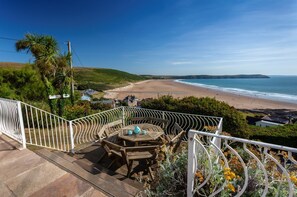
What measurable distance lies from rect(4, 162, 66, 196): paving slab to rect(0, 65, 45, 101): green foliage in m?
7.84

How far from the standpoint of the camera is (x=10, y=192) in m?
2.36

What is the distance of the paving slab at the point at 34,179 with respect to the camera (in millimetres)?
2428

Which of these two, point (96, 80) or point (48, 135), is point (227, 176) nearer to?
point (48, 135)

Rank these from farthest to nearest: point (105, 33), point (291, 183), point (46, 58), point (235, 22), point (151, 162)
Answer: point (105, 33), point (235, 22), point (46, 58), point (151, 162), point (291, 183)

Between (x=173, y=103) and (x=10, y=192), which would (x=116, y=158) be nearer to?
(x=10, y=192)

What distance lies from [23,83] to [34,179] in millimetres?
9228

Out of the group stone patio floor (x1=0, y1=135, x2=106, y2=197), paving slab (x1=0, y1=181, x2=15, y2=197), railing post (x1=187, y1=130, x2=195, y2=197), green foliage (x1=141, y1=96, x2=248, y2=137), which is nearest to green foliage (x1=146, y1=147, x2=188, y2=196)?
railing post (x1=187, y1=130, x2=195, y2=197)

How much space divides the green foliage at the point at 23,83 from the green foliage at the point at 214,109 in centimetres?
778

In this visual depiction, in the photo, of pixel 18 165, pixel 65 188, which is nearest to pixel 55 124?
pixel 18 165

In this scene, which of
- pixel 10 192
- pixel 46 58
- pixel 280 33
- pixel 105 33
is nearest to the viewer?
pixel 10 192

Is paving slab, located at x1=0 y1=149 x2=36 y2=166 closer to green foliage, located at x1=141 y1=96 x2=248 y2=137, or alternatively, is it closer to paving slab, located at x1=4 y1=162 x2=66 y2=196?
paving slab, located at x1=4 y1=162 x2=66 y2=196

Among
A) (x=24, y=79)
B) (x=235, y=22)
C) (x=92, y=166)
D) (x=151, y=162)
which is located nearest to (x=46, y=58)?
(x=24, y=79)

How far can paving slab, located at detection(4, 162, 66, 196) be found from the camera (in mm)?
2428

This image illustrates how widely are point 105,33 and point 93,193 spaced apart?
18.4m
